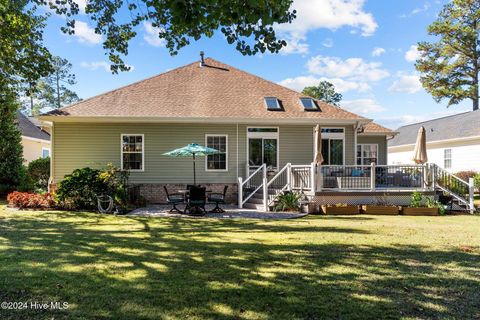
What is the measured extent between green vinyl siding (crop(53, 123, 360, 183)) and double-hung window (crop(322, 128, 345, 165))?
72cm

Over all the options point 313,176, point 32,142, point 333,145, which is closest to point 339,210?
point 313,176

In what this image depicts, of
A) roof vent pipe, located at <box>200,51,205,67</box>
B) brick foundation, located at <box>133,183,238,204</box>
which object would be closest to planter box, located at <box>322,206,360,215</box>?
brick foundation, located at <box>133,183,238,204</box>

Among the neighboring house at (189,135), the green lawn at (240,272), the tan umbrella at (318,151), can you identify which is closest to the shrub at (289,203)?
the tan umbrella at (318,151)

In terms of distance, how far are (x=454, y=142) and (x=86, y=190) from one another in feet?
71.7

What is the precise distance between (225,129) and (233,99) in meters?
1.95

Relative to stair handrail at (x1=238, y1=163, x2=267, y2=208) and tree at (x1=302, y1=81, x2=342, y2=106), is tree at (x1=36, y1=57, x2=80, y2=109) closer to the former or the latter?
tree at (x1=302, y1=81, x2=342, y2=106)

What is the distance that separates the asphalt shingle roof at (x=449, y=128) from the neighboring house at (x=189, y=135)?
10.6m

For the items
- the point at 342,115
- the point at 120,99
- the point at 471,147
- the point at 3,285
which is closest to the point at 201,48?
the point at 120,99

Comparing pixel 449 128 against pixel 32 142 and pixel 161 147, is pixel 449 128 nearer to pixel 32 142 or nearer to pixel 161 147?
pixel 161 147

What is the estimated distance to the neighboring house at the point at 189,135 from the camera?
44.2ft

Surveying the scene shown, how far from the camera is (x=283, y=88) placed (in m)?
16.5

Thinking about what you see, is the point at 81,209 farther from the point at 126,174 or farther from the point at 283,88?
the point at 283,88

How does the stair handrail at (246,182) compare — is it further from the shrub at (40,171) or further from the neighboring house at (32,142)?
the neighboring house at (32,142)

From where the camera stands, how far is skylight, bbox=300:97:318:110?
A: 1484 centimetres
